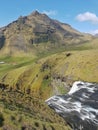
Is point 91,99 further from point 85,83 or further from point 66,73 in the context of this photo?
point 66,73

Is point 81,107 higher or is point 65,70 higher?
point 65,70

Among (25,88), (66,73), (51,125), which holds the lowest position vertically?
(25,88)

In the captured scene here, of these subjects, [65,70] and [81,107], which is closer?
[81,107]

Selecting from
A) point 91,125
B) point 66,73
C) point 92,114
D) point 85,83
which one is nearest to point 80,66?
point 66,73

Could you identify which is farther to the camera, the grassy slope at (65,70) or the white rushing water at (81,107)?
the grassy slope at (65,70)

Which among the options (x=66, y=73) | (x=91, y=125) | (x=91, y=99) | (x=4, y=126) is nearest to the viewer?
(x=4, y=126)

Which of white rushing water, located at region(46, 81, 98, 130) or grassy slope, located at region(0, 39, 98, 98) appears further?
grassy slope, located at region(0, 39, 98, 98)

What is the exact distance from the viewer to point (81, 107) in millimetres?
98438

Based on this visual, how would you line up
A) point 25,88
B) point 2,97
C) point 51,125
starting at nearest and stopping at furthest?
point 51,125, point 2,97, point 25,88

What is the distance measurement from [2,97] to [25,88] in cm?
16415

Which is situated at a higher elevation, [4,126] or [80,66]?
[4,126]

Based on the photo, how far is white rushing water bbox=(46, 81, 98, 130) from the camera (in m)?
78.6

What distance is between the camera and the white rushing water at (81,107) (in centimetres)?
7857

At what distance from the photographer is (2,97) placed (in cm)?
3147
